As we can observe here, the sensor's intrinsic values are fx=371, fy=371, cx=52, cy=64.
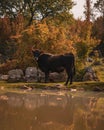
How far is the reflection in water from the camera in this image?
1102cm

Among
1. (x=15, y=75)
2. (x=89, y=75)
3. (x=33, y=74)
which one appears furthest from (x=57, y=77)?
(x=15, y=75)

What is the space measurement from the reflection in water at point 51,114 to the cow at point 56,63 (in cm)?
768

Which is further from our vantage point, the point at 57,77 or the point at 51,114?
the point at 57,77

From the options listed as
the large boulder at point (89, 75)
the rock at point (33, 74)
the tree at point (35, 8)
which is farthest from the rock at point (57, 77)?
the tree at point (35, 8)

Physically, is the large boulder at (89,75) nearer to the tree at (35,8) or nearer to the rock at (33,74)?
the rock at (33,74)

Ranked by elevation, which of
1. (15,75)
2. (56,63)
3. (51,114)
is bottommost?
(51,114)

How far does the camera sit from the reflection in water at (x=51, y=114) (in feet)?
36.2

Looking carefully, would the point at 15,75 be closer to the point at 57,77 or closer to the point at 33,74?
the point at 33,74

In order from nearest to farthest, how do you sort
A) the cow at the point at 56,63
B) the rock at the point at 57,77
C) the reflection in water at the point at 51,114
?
the reflection in water at the point at 51,114 < the cow at the point at 56,63 < the rock at the point at 57,77

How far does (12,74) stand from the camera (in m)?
27.3

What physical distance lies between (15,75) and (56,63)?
10.4 ft

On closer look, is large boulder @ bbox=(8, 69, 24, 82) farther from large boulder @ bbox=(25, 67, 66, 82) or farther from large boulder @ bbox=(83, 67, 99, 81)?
large boulder @ bbox=(83, 67, 99, 81)

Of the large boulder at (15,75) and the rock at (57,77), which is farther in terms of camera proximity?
the rock at (57,77)

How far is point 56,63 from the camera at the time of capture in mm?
26797
